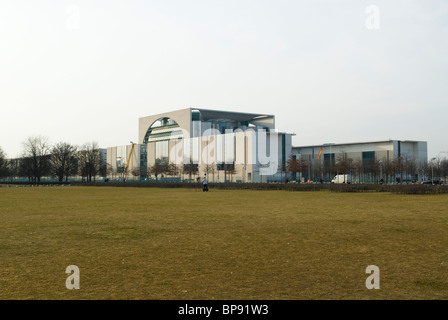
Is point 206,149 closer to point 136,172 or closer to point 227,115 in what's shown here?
point 227,115

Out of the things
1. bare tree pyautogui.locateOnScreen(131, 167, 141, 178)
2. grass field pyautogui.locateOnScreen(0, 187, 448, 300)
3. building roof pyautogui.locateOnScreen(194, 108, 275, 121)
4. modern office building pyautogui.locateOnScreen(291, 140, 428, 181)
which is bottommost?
grass field pyautogui.locateOnScreen(0, 187, 448, 300)

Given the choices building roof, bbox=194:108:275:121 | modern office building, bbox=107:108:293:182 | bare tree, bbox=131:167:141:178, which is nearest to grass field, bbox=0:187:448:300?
modern office building, bbox=107:108:293:182

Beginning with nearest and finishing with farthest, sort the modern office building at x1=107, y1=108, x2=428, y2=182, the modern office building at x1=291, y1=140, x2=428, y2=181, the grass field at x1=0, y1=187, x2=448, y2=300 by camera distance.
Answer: the grass field at x1=0, y1=187, x2=448, y2=300 < the modern office building at x1=291, y1=140, x2=428, y2=181 < the modern office building at x1=107, y1=108, x2=428, y2=182

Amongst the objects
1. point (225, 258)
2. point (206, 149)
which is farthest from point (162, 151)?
point (225, 258)

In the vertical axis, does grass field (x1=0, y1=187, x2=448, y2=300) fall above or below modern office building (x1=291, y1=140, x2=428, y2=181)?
below

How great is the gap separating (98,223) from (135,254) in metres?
6.56

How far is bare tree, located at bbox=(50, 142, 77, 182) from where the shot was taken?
101562mm

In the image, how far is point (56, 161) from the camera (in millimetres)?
103875

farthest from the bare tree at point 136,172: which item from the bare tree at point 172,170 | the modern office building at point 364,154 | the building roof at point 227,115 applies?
the modern office building at point 364,154

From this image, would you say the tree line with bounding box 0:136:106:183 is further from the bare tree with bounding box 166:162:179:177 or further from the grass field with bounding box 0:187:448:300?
the grass field with bounding box 0:187:448:300

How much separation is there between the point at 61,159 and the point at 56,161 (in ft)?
7.53

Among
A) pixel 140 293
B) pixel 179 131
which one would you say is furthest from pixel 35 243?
pixel 179 131

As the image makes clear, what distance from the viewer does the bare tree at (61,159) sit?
102 meters

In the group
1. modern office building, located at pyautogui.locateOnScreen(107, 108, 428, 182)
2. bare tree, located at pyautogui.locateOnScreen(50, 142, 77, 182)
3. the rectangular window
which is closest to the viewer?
modern office building, located at pyautogui.locateOnScreen(107, 108, 428, 182)
